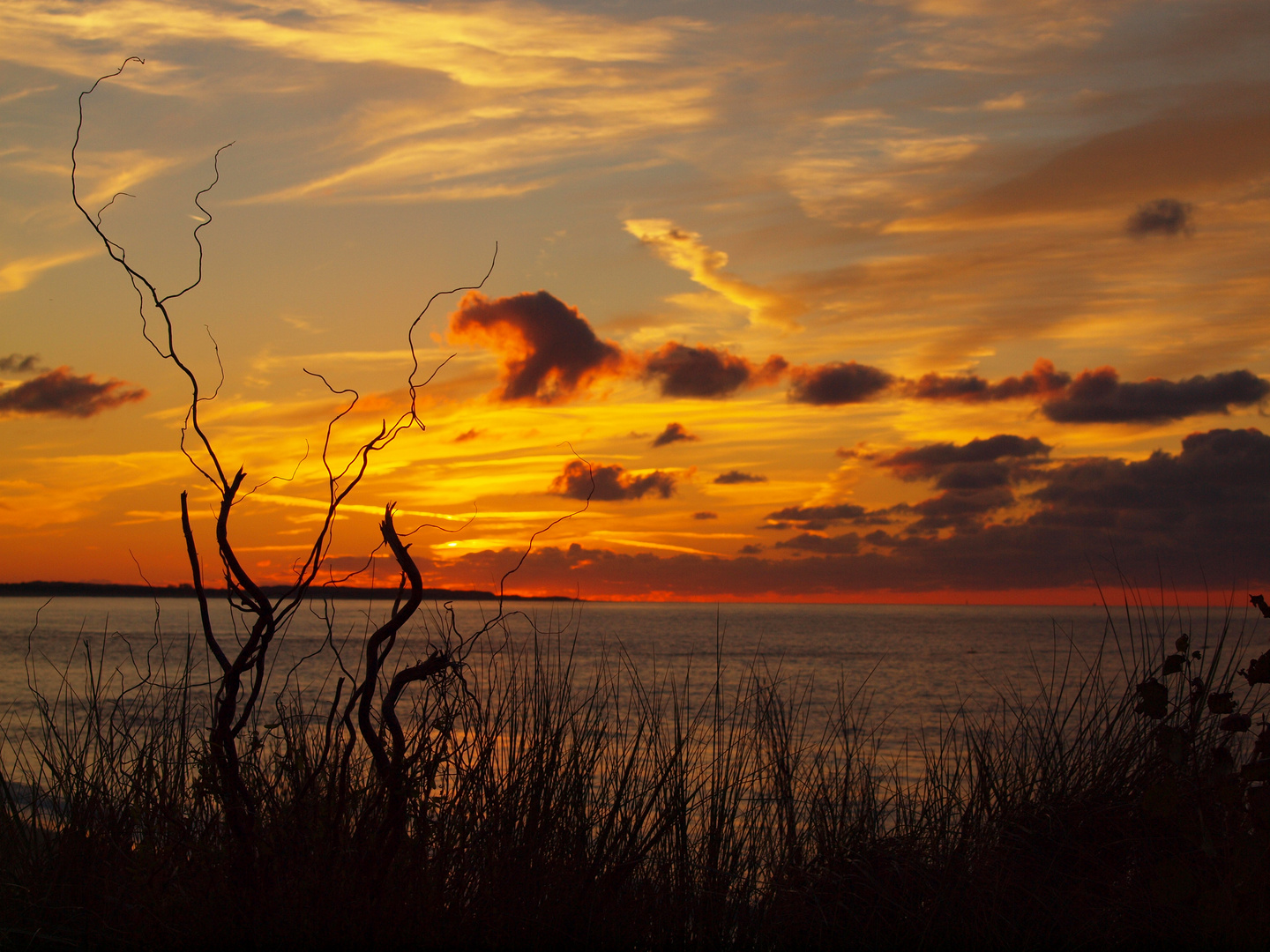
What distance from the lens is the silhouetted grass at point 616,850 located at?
3389 mm

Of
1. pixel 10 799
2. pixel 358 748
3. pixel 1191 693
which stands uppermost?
pixel 1191 693

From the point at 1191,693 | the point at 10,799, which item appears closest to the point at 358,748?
the point at 10,799

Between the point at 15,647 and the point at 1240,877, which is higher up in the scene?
the point at 1240,877

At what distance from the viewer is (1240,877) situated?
10.9 ft

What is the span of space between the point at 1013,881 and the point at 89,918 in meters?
3.65

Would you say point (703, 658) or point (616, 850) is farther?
point (703, 658)

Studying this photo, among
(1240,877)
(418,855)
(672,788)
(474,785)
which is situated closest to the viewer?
(1240,877)

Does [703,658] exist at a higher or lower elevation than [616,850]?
lower

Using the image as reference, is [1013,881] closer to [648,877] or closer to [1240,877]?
[1240,877]

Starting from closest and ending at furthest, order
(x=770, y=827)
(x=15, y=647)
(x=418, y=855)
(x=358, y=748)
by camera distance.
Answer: (x=418, y=855), (x=770, y=827), (x=358, y=748), (x=15, y=647)

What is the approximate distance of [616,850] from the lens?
4.19 meters

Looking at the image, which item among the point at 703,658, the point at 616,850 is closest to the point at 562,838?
the point at 616,850

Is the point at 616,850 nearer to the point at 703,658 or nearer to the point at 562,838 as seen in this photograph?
the point at 562,838

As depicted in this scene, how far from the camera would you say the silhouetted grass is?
11.1 feet
